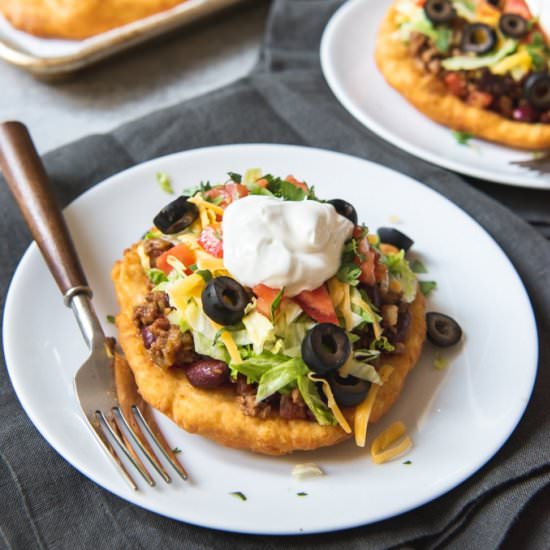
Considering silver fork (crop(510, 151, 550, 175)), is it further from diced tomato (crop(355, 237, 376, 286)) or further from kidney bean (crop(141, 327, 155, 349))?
kidney bean (crop(141, 327, 155, 349))

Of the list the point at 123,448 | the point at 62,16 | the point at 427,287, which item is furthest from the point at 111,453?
the point at 62,16

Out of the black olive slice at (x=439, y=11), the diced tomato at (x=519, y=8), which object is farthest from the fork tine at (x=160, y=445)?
the diced tomato at (x=519, y=8)

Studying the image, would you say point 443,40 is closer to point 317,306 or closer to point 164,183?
point 164,183

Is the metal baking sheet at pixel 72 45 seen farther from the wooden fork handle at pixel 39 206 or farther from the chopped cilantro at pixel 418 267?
the chopped cilantro at pixel 418 267

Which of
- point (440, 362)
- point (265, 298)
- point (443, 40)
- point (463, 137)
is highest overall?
point (265, 298)

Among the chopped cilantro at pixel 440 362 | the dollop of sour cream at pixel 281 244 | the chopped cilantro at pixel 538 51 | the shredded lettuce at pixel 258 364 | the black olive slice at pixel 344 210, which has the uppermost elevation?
the dollop of sour cream at pixel 281 244

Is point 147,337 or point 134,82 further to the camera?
point 134,82

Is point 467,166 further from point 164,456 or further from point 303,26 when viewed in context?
point 164,456

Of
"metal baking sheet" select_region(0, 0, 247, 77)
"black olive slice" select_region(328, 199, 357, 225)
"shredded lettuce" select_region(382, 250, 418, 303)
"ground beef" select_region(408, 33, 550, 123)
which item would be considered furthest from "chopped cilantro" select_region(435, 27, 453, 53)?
"black olive slice" select_region(328, 199, 357, 225)
